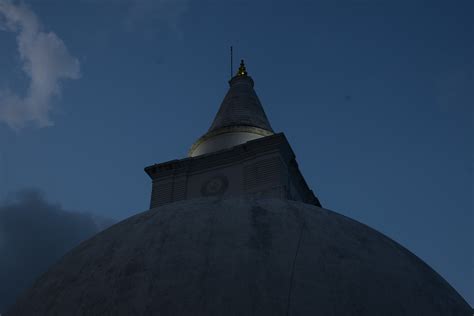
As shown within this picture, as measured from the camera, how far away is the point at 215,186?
56.5ft

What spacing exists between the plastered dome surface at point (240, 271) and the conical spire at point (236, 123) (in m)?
12.7

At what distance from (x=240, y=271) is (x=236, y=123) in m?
14.6

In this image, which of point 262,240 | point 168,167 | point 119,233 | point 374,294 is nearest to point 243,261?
point 262,240

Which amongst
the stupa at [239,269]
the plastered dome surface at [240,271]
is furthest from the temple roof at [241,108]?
the plastered dome surface at [240,271]

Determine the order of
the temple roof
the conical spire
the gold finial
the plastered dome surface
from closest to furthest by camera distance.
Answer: the plastered dome surface → the conical spire → the temple roof → the gold finial

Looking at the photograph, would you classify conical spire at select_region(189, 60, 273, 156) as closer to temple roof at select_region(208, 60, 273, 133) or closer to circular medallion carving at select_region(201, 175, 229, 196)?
Answer: temple roof at select_region(208, 60, 273, 133)

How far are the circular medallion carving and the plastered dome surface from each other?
11.1 metres

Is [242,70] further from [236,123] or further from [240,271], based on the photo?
[240,271]

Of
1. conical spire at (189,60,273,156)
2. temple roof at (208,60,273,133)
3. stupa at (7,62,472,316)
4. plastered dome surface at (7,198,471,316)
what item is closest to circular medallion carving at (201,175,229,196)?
conical spire at (189,60,273,156)

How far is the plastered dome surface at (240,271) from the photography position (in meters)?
4.43

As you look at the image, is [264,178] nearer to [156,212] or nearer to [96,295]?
[156,212]

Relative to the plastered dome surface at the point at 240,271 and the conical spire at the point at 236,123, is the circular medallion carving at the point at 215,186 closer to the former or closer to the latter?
the conical spire at the point at 236,123

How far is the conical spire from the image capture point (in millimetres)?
18641

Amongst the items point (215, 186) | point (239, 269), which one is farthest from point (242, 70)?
point (239, 269)
